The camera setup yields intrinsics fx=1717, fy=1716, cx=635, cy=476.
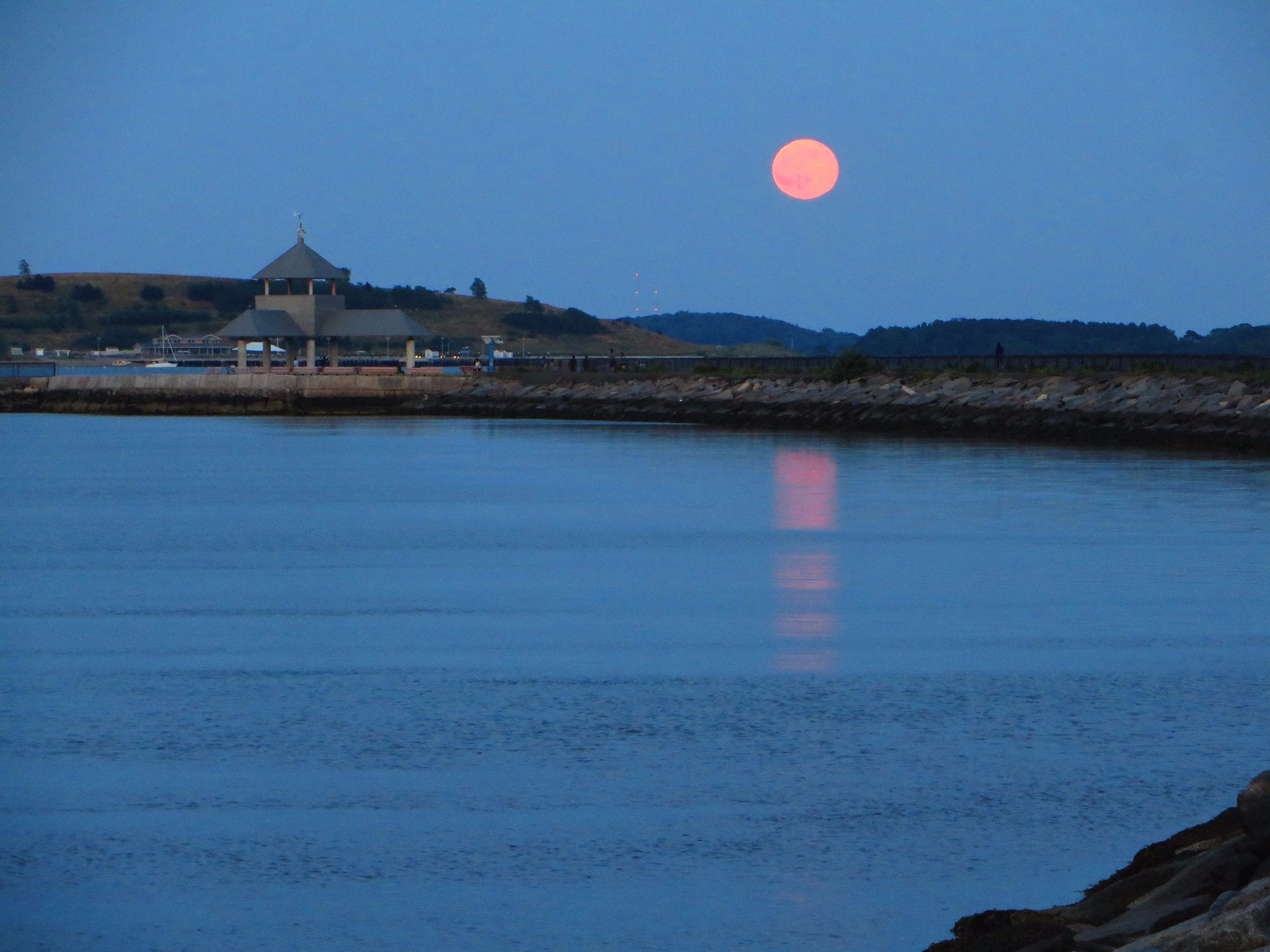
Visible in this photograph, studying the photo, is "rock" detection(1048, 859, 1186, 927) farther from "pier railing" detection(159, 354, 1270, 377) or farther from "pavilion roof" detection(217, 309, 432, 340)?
"pavilion roof" detection(217, 309, 432, 340)

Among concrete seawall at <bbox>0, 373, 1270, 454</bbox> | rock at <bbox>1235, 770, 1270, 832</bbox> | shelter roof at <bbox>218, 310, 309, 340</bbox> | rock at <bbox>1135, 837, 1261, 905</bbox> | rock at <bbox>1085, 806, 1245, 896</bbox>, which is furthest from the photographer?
shelter roof at <bbox>218, 310, 309, 340</bbox>

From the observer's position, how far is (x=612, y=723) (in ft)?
34.4

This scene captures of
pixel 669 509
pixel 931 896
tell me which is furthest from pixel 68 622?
pixel 669 509

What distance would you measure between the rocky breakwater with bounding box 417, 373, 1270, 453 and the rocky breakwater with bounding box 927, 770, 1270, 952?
3028 centimetres

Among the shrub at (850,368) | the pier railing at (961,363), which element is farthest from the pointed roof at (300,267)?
the shrub at (850,368)

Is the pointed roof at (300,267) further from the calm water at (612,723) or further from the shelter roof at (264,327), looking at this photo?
the calm water at (612,723)

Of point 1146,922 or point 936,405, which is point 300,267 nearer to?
point 936,405

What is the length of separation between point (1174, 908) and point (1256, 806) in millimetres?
582

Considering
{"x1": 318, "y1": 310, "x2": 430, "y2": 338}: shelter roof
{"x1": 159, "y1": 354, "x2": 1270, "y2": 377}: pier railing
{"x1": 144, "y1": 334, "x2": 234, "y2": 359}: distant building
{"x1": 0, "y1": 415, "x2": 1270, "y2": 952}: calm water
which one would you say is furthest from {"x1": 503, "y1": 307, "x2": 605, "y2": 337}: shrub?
{"x1": 0, "y1": 415, "x2": 1270, "y2": 952}: calm water

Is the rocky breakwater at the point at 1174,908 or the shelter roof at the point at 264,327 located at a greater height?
the shelter roof at the point at 264,327

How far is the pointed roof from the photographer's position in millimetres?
67250

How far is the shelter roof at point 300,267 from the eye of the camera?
67250 millimetres

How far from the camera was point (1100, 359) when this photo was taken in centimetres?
5331

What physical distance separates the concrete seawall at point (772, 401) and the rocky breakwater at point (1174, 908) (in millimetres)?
30151
